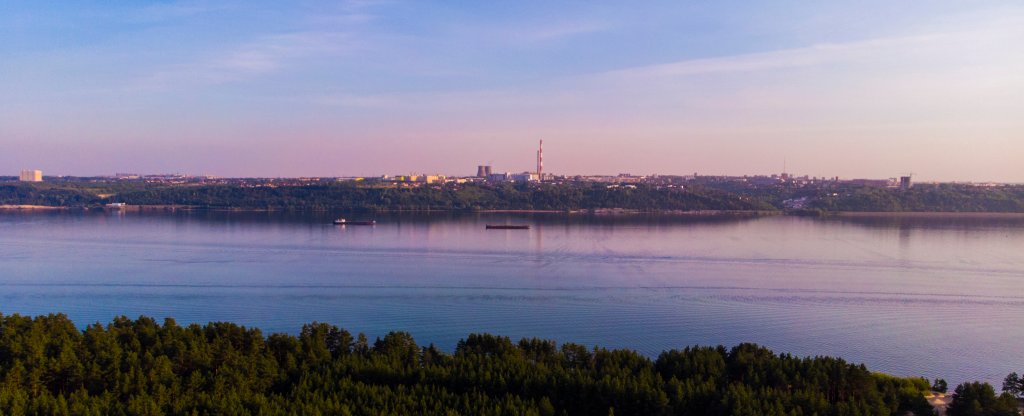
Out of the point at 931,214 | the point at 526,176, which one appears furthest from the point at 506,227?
the point at 526,176

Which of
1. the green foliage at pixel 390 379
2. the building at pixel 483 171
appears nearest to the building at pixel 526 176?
the building at pixel 483 171

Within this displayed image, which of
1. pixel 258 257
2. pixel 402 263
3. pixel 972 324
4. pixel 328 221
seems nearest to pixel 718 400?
pixel 972 324

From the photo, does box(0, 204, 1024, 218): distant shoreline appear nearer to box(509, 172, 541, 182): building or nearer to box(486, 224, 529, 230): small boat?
box(486, 224, 529, 230): small boat

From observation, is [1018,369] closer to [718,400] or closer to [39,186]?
[718,400]

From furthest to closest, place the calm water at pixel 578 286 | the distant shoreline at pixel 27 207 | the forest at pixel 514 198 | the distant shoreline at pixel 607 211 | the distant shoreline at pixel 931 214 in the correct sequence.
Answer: the forest at pixel 514 198 < the distant shoreline at pixel 27 207 < the distant shoreline at pixel 607 211 < the distant shoreline at pixel 931 214 < the calm water at pixel 578 286

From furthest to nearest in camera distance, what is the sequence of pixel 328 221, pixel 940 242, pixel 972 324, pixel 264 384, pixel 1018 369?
pixel 328 221 < pixel 940 242 < pixel 972 324 < pixel 1018 369 < pixel 264 384

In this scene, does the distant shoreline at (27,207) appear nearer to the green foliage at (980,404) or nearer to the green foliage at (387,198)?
the green foliage at (387,198)
